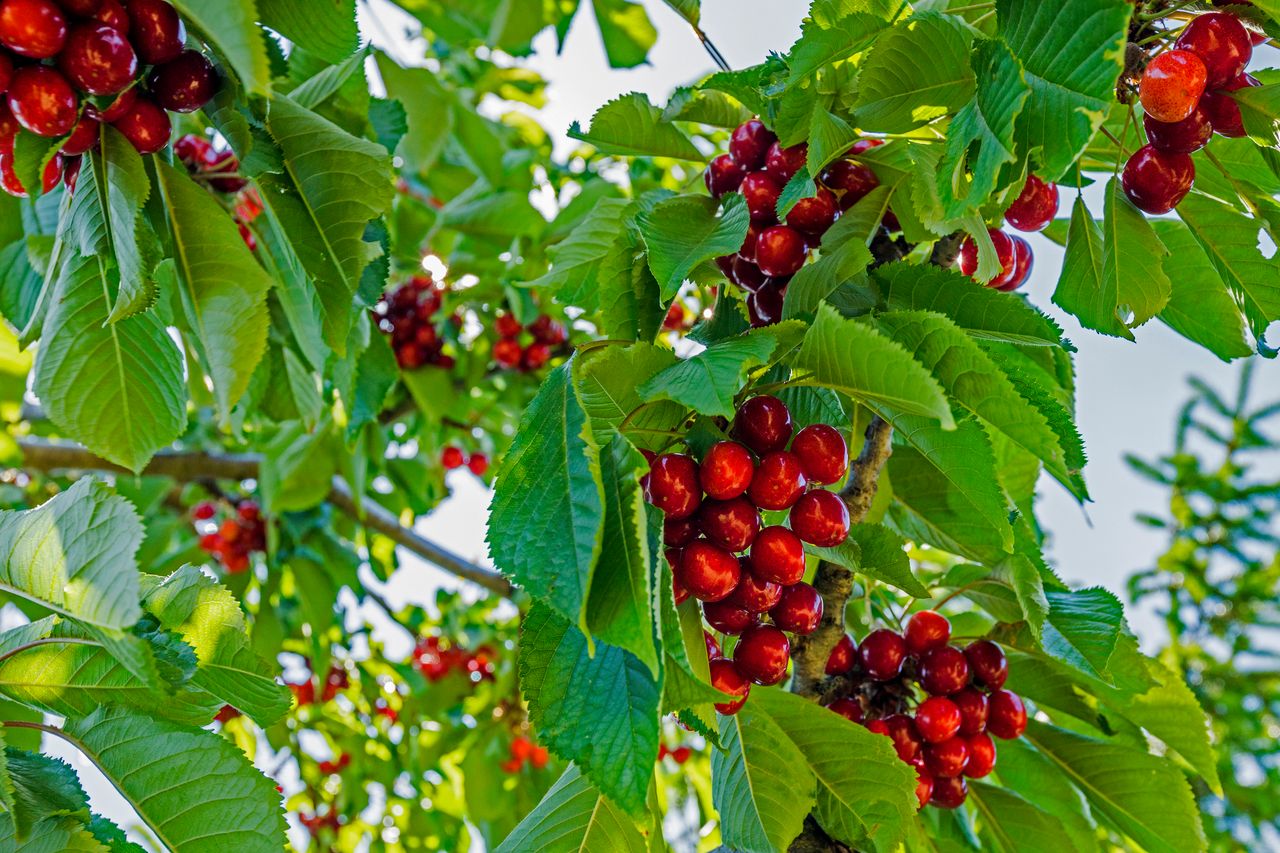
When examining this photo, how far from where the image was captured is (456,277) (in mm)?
2852

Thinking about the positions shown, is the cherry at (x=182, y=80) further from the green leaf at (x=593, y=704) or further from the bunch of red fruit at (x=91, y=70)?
the green leaf at (x=593, y=704)

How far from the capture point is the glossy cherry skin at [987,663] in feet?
4.36

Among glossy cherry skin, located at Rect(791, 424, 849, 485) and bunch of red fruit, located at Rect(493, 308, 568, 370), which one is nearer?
glossy cherry skin, located at Rect(791, 424, 849, 485)

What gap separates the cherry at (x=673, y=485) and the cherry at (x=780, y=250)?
0.31m

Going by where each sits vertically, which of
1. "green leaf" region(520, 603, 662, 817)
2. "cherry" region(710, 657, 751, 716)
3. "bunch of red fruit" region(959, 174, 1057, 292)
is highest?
"bunch of red fruit" region(959, 174, 1057, 292)

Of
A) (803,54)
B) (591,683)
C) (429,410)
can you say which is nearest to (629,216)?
(803,54)

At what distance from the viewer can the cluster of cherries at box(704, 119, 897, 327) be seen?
1.10 meters

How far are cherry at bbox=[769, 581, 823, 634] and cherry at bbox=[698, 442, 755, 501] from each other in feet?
0.52

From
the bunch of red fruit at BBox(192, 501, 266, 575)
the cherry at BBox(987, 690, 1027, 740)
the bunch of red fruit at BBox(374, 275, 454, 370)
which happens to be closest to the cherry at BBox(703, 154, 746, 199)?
the cherry at BBox(987, 690, 1027, 740)

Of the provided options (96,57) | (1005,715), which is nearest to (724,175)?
(96,57)

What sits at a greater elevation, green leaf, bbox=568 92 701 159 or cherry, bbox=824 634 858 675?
Result: green leaf, bbox=568 92 701 159

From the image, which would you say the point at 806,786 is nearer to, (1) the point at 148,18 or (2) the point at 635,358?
(2) the point at 635,358

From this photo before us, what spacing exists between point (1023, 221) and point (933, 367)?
1.37ft

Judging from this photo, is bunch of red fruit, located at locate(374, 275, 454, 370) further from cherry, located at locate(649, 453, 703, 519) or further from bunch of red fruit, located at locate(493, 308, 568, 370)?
cherry, located at locate(649, 453, 703, 519)
